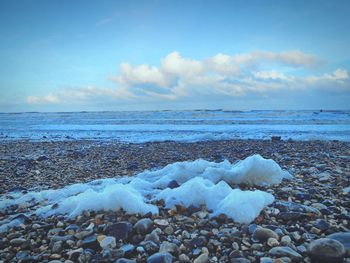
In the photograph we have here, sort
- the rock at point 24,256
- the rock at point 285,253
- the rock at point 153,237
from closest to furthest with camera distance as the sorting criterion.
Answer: the rock at point 285,253, the rock at point 24,256, the rock at point 153,237

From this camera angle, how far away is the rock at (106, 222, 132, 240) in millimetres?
3004

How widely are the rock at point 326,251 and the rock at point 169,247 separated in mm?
1181

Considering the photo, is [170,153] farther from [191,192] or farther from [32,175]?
[191,192]

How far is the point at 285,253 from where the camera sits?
253 cm

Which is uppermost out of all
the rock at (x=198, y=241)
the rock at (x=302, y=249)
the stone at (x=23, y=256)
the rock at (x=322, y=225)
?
the rock at (x=322, y=225)

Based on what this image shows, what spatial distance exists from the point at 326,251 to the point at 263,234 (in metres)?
0.60

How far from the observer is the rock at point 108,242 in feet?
9.25

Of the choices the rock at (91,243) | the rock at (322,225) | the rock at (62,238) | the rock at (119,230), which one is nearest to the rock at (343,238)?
the rock at (322,225)

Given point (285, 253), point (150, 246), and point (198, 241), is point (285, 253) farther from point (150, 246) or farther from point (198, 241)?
point (150, 246)

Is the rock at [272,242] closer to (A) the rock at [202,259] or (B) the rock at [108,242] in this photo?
(A) the rock at [202,259]

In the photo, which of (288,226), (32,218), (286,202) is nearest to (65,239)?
(32,218)

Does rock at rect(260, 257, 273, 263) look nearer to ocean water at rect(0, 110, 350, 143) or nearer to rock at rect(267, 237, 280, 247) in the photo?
rock at rect(267, 237, 280, 247)

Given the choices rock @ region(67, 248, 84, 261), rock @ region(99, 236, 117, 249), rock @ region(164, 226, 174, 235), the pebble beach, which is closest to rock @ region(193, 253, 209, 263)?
the pebble beach

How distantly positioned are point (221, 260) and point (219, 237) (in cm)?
38
